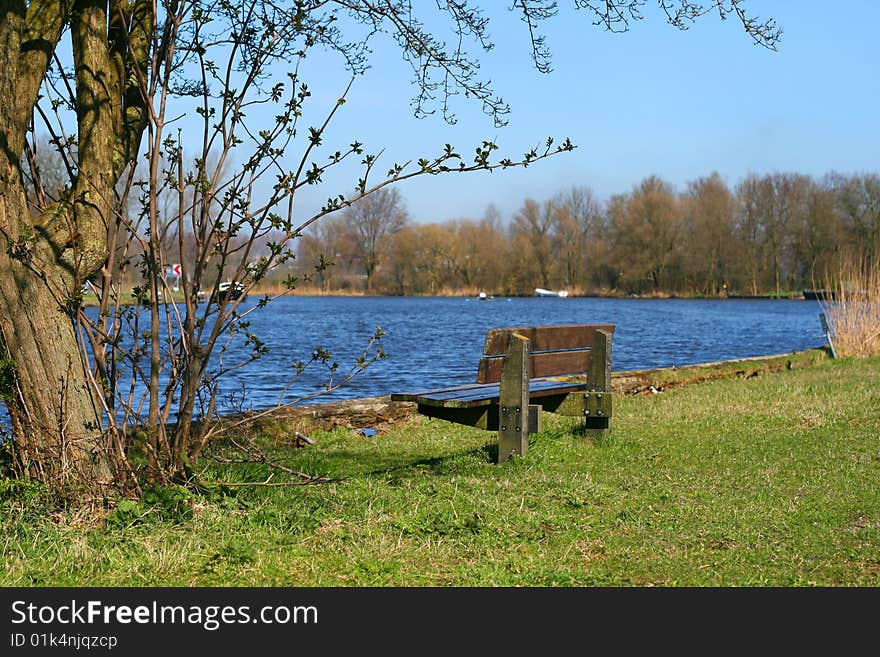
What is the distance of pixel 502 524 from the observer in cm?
498

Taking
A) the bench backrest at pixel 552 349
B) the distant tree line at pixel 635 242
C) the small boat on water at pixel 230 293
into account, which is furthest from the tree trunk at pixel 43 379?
the distant tree line at pixel 635 242

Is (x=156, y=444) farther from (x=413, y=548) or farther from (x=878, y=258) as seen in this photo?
(x=878, y=258)

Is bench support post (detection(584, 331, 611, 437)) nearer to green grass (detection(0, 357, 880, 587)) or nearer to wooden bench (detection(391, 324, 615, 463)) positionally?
wooden bench (detection(391, 324, 615, 463))

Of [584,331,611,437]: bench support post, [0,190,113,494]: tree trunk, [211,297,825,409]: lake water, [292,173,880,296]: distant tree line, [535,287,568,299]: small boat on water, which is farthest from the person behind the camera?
[535,287,568,299]: small boat on water

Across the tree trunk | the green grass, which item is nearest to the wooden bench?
the green grass

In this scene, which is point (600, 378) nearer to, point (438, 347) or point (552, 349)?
point (552, 349)

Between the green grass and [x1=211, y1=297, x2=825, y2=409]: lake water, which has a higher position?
the green grass

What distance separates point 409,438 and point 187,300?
416cm

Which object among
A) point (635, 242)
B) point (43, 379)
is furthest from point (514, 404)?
point (635, 242)

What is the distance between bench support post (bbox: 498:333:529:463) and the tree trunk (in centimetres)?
276

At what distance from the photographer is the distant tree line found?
70.3m

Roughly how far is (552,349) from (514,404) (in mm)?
910

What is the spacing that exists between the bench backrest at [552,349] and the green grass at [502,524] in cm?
60

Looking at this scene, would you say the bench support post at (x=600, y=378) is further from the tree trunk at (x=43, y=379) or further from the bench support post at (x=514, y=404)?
the tree trunk at (x=43, y=379)
